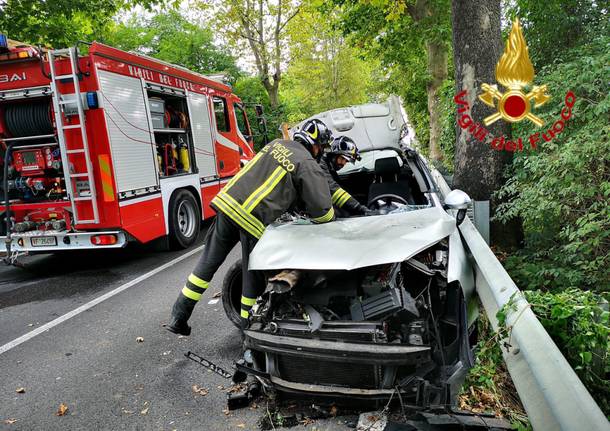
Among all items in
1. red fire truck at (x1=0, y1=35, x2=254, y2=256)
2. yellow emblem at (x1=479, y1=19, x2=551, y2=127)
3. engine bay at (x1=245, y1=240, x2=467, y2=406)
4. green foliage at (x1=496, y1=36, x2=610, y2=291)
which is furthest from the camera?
red fire truck at (x1=0, y1=35, x2=254, y2=256)

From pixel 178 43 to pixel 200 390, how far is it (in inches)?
750

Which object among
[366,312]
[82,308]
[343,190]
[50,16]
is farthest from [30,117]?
[366,312]

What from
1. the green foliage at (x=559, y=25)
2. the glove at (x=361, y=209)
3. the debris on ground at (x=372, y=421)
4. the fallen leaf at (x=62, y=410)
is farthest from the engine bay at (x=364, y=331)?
the green foliage at (x=559, y=25)

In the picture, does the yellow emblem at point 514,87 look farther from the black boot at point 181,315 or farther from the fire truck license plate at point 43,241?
the fire truck license plate at point 43,241

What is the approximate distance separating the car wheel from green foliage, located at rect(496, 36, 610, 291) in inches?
104

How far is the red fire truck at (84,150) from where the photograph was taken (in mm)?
5758

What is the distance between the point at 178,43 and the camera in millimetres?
19250

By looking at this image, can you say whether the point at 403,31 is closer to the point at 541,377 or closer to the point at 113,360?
the point at 113,360

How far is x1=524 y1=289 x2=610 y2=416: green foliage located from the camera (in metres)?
1.97

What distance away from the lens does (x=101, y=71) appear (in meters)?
5.81

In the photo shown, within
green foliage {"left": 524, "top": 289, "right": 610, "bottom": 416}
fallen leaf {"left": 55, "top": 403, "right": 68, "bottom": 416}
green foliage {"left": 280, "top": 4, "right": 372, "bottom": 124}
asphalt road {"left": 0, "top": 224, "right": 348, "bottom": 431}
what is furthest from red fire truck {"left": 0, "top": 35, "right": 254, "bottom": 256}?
green foliage {"left": 280, "top": 4, "right": 372, "bottom": 124}

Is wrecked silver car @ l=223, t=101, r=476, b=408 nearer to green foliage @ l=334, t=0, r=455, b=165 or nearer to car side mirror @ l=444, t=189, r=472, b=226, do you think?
car side mirror @ l=444, t=189, r=472, b=226

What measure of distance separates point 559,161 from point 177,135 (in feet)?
20.5

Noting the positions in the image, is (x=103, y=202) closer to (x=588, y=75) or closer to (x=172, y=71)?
(x=172, y=71)
